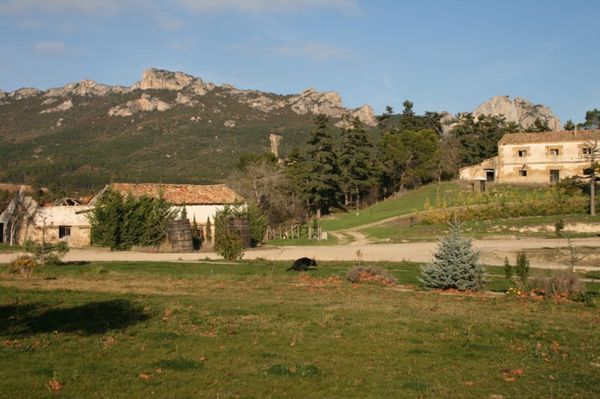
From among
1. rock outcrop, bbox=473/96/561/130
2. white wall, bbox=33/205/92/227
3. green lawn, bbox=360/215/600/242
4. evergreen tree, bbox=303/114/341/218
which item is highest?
rock outcrop, bbox=473/96/561/130

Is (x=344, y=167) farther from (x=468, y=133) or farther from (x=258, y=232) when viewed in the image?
(x=258, y=232)

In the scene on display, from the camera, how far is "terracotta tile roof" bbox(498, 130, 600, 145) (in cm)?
6444

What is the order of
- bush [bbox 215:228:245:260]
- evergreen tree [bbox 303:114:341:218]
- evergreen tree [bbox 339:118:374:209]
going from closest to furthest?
bush [bbox 215:228:245:260], evergreen tree [bbox 303:114:341:218], evergreen tree [bbox 339:118:374:209]

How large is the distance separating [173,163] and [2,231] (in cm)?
4902

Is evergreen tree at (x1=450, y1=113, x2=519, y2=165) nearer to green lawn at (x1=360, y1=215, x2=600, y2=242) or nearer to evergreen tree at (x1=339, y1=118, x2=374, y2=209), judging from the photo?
evergreen tree at (x1=339, y1=118, x2=374, y2=209)

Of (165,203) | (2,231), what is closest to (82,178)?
(2,231)

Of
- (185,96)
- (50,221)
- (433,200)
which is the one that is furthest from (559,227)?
(185,96)

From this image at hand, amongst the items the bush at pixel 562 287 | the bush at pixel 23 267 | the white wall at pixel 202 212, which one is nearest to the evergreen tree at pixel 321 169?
the white wall at pixel 202 212

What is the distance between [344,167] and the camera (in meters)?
78.1

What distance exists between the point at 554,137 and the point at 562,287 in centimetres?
5276

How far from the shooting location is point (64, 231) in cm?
5134

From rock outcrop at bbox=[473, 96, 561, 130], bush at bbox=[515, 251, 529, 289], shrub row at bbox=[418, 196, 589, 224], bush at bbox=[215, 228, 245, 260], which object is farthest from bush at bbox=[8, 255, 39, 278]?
rock outcrop at bbox=[473, 96, 561, 130]

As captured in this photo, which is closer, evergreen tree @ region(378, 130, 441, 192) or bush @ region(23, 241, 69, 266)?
bush @ region(23, 241, 69, 266)

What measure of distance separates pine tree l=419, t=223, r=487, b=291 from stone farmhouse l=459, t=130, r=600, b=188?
156ft
